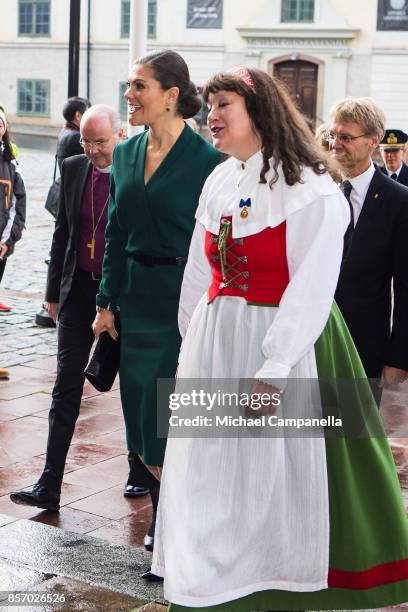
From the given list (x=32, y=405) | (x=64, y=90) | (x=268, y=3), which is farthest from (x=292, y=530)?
(x=64, y=90)

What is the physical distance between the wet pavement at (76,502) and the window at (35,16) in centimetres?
3423

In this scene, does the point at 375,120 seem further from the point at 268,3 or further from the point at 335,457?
the point at 268,3

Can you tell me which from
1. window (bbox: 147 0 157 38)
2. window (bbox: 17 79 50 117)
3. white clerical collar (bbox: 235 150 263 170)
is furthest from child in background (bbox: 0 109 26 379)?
window (bbox: 17 79 50 117)

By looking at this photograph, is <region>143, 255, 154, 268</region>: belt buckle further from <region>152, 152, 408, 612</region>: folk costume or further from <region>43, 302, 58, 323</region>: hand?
<region>43, 302, 58, 323</region>: hand

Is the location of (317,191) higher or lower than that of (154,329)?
higher

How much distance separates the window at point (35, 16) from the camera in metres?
41.1

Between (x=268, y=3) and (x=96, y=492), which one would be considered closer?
(x=96, y=492)

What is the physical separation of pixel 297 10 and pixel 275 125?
3598 centimetres

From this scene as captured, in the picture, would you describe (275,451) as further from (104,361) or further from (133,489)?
(133,489)

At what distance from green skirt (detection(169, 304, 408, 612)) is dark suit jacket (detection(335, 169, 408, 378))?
0.94m

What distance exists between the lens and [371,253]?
4387mm

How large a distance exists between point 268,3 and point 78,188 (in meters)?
34.6

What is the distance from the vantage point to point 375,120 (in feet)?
14.9

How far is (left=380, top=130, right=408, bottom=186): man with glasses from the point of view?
8.93 metres
